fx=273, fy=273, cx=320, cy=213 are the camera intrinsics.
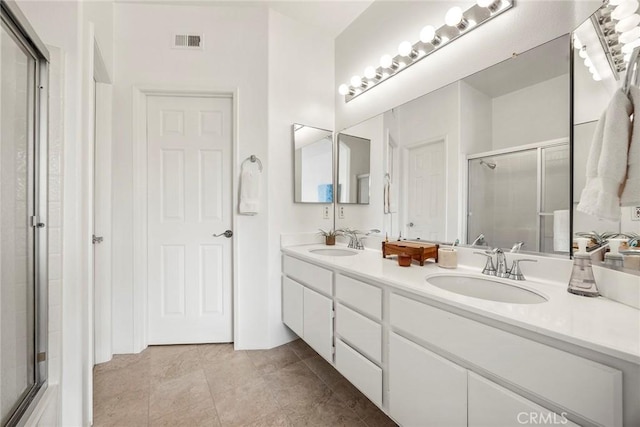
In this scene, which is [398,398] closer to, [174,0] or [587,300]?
[587,300]

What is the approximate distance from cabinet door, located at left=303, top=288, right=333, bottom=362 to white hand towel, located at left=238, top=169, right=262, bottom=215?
74 cm

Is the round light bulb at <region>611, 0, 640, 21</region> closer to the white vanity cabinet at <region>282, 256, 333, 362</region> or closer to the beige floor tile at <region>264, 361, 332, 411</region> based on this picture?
the white vanity cabinet at <region>282, 256, 333, 362</region>

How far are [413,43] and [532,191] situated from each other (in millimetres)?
1206

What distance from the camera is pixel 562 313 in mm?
823

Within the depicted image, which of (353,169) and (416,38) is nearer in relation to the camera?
(416,38)

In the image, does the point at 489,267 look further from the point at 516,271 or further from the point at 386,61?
the point at 386,61

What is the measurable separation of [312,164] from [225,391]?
1.75m

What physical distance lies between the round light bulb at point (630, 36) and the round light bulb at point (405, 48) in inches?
41.0

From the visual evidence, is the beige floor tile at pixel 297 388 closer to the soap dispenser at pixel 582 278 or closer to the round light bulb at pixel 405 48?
the soap dispenser at pixel 582 278

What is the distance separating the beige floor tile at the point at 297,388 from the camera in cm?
157

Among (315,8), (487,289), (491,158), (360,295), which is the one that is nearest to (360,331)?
(360,295)

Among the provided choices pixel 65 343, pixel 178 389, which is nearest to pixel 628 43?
pixel 65 343

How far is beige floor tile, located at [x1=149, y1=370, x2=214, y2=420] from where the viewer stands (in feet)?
4.95

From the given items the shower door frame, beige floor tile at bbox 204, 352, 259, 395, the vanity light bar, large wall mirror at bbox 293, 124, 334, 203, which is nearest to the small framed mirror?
large wall mirror at bbox 293, 124, 334, 203
